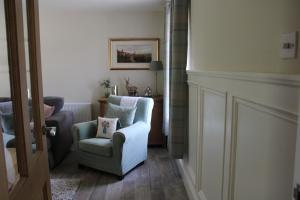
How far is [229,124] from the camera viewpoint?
4.75ft

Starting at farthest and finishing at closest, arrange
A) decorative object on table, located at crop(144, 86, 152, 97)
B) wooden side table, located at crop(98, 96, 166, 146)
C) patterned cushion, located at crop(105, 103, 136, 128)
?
decorative object on table, located at crop(144, 86, 152, 97), wooden side table, located at crop(98, 96, 166, 146), patterned cushion, located at crop(105, 103, 136, 128)

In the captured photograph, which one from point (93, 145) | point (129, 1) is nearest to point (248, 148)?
point (93, 145)

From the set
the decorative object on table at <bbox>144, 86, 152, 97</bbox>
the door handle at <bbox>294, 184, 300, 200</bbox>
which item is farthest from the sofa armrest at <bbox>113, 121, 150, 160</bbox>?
the door handle at <bbox>294, 184, 300, 200</bbox>

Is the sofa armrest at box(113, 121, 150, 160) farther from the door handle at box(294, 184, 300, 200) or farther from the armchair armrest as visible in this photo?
the door handle at box(294, 184, 300, 200)

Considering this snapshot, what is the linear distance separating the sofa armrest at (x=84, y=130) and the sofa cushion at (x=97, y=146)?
0.09 metres

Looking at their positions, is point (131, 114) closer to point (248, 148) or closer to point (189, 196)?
point (189, 196)

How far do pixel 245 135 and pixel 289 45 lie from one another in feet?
1.69

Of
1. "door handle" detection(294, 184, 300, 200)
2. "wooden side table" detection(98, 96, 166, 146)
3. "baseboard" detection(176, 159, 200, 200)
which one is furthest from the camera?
"wooden side table" detection(98, 96, 166, 146)

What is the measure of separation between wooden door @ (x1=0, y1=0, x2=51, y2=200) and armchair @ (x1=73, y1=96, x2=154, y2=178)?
63.9 inches

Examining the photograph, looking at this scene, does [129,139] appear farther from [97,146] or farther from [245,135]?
[245,135]

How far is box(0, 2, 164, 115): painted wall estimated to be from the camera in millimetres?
4184

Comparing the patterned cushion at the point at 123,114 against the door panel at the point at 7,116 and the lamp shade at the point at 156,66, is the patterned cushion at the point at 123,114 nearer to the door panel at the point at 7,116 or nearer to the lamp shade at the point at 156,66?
the lamp shade at the point at 156,66

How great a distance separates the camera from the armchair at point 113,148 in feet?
9.28

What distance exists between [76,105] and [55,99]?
73 cm
